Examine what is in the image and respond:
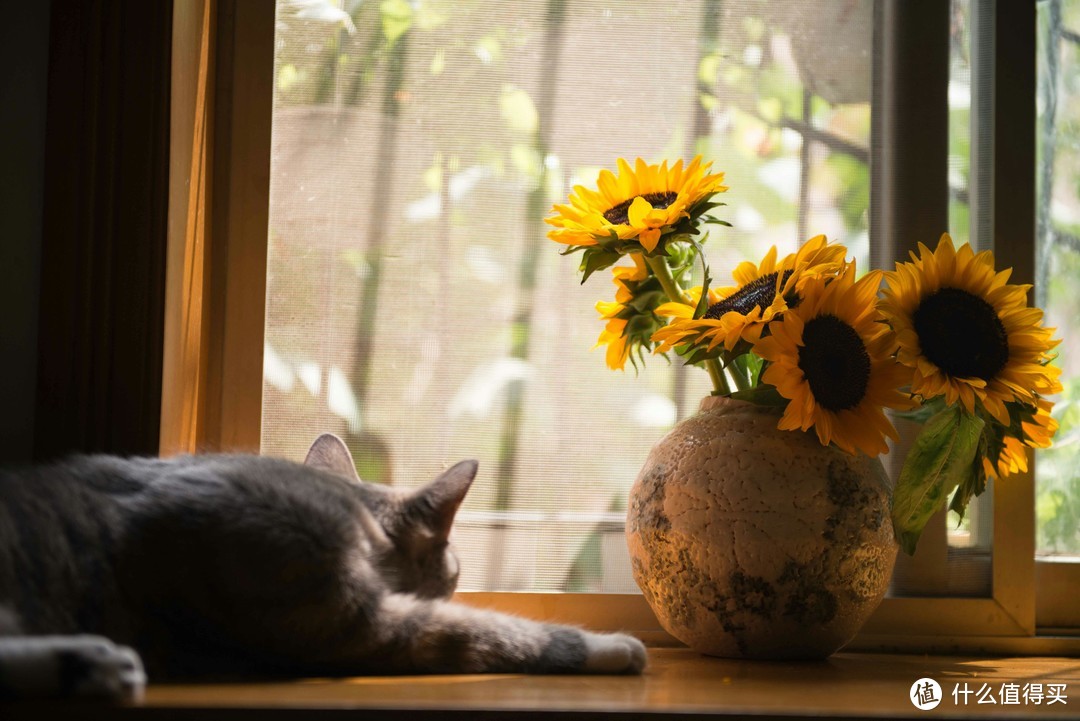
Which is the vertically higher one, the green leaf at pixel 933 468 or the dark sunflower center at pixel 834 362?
the dark sunflower center at pixel 834 362

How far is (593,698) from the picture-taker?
72 cm

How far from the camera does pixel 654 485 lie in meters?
0.95

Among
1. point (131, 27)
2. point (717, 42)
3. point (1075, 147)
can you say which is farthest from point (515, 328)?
point (1075, 147)

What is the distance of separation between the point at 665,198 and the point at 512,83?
1.00ft

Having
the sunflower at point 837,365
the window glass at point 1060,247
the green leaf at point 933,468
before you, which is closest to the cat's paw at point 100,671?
the sunflower at point 837,365

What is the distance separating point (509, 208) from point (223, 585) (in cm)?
59

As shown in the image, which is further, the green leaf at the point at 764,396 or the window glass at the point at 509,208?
the window glass at the point at 509,208

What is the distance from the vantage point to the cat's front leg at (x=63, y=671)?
63cm

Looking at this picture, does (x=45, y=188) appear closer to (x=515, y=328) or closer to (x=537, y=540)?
(x=515, y=328)

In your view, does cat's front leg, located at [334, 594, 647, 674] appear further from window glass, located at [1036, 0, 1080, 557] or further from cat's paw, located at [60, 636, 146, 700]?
window glass, located at [1036, 0, 1080, 557]

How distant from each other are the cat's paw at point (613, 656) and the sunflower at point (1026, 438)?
41cm

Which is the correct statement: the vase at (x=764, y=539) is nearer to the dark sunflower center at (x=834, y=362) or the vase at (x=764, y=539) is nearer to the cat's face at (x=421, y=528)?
the dark sunflower center at (x=834, y=362)

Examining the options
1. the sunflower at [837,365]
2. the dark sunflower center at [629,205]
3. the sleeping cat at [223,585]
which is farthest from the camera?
the dark sunflower center at [629,205]

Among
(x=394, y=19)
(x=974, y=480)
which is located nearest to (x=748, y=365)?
(x=974, y=480)
